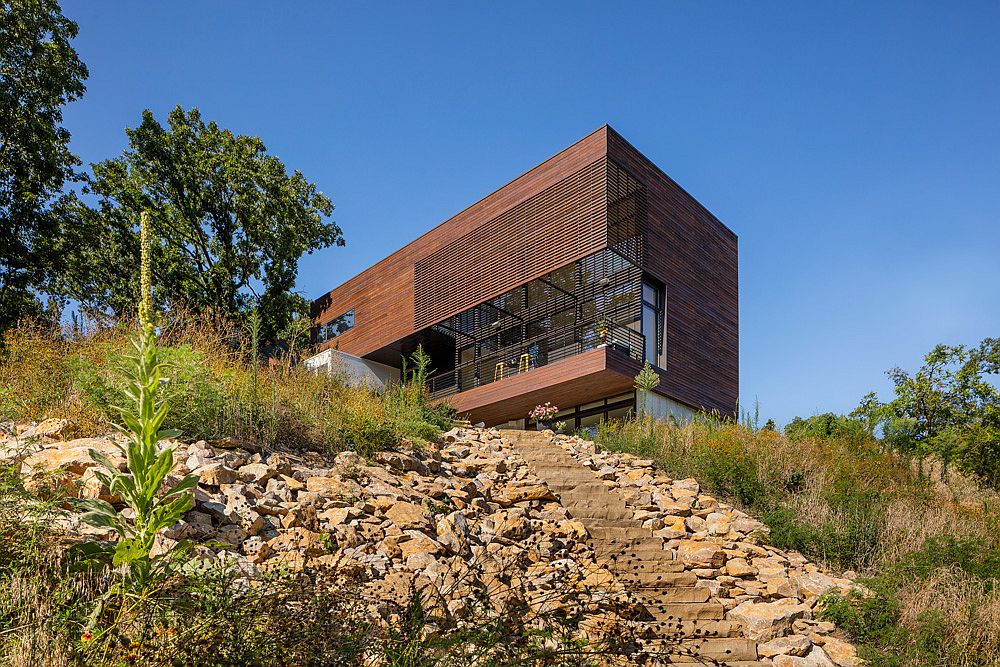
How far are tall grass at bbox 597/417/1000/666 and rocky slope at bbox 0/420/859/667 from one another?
39 centimetres

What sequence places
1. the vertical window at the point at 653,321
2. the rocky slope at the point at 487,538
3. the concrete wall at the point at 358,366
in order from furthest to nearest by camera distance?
the concrete wall at the point at 358,366 → the vertical window at the point at 653,321 → the rocky slope at the point at 487,538

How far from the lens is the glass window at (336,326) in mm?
25375

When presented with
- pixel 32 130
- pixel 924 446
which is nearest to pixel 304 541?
pixel 924 446

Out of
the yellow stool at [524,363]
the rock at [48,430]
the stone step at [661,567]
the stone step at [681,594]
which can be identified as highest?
the yellow stool at [524,363]

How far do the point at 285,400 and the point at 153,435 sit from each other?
15.5 ft

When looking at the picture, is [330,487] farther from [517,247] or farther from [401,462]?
[517,247]

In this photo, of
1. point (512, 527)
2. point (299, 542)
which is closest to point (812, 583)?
point (512, 527)

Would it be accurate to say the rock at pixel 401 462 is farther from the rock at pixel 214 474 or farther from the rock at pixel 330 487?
the rock at pixel 214 474

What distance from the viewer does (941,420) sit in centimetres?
1600

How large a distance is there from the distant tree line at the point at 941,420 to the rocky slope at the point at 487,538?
451 cm

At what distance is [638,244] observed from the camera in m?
16.9

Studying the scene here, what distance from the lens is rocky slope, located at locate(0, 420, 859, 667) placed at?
17.6ft

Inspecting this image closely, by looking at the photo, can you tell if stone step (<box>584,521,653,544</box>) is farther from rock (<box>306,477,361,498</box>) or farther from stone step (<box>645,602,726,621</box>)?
rock (<box>306,477,361,498</box>)

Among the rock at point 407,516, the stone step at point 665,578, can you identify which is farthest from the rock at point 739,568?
the rock at point 407,516
